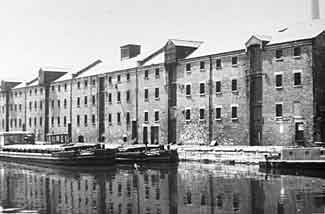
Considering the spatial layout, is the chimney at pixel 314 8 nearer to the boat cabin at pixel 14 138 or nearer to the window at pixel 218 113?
the window at pixel 218 113

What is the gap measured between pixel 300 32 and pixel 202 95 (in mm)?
12411

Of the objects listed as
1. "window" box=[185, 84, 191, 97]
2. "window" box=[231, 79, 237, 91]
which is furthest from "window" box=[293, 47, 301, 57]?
"window" box=[185, 84, 191, 97]

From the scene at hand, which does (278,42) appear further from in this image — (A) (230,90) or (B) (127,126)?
(B) (127,126)

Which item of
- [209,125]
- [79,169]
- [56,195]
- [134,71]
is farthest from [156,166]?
[134,71]

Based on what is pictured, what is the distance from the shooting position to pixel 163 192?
28.2 metres

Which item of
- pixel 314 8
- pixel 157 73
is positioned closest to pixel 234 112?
pixel 157 73

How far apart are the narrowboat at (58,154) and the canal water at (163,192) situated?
202 inches

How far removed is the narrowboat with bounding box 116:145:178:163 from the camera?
4794cm

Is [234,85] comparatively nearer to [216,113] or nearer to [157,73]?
[216,113]

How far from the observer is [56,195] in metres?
28.1

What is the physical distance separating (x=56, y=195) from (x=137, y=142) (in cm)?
3668

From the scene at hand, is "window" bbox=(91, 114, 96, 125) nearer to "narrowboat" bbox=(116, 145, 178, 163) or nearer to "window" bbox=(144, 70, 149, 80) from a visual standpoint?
"window" bbox=(144, 70, 149, 80)

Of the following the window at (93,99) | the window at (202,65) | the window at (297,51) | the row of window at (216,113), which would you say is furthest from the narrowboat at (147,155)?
the window at (93,99)

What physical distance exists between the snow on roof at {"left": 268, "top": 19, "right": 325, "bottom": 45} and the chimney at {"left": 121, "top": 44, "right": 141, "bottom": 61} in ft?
86.6
